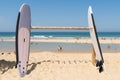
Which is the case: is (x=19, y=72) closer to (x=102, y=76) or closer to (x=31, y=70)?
(x=31, y=70)

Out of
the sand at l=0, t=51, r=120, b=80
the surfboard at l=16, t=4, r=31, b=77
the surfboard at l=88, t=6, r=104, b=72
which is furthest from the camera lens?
the surfboard at l=88, t=6, r=104, b=72

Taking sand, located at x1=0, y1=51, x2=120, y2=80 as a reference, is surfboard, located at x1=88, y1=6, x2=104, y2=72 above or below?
above

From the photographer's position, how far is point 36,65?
1109 cm

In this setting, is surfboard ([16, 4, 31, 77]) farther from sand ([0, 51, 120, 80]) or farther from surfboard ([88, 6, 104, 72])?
surfboard ([88, 6, 104, 72])

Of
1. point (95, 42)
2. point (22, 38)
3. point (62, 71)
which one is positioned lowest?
point (62, 71)

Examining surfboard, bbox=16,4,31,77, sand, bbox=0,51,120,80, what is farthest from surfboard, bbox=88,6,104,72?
surfboard, bbox=16,4,31,77

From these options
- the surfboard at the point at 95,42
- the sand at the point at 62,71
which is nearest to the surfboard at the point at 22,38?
the sand at the point at 62,71

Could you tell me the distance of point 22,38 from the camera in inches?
412

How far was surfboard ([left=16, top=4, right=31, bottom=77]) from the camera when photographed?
10.1 meters

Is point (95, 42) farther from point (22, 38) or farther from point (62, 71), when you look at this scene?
point (22, 38)

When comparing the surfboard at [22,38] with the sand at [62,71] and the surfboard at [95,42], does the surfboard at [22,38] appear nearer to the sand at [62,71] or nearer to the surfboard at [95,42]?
the sand at [62,71]

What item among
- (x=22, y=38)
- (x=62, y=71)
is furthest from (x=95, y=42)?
(x=22, y=38)

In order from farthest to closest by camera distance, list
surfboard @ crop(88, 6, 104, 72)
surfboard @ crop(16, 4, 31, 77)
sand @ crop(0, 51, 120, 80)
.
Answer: surfboard @ crop(88, 6, 104, 72) < surfboard @ crop(16, 4, 31, 77) < sand @ crop(0, 51, 120, 80)

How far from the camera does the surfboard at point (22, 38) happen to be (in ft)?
33.1
